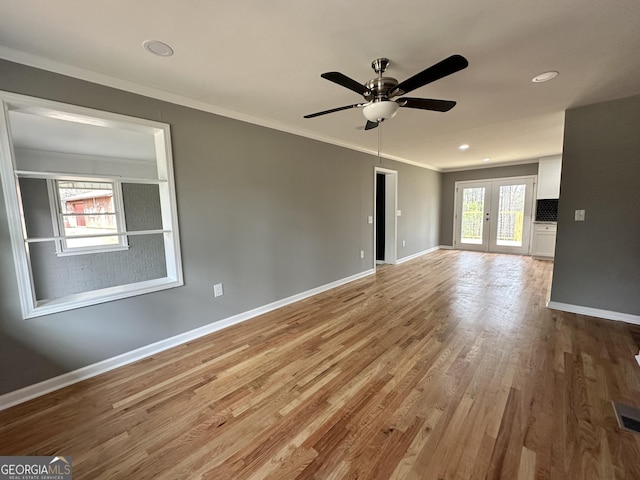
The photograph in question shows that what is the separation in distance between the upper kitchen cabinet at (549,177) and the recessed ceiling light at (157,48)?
751 cm

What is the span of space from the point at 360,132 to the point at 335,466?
3.70 meters

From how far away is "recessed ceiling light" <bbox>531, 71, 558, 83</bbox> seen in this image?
7.14 feet

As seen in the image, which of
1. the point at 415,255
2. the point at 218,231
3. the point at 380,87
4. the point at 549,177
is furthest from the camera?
the point at 415,255

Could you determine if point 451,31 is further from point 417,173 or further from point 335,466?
point 417,173

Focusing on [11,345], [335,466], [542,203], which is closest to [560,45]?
[335,466]

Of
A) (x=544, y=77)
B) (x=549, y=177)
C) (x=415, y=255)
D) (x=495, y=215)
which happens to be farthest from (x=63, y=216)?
(x=549, y=177)

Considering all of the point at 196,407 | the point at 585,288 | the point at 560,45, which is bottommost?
the point at 196,407

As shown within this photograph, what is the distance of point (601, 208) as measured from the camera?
9.67 ft

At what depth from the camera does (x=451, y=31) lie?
1.64 meters

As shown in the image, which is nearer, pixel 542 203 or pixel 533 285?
pixel 533 285

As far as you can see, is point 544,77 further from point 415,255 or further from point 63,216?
point 63,216

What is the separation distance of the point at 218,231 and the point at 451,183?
7.03 meters

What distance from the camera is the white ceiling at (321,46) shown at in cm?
146

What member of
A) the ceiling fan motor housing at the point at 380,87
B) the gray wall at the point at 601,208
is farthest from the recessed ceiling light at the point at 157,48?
the gray wall at the point at 601,208
